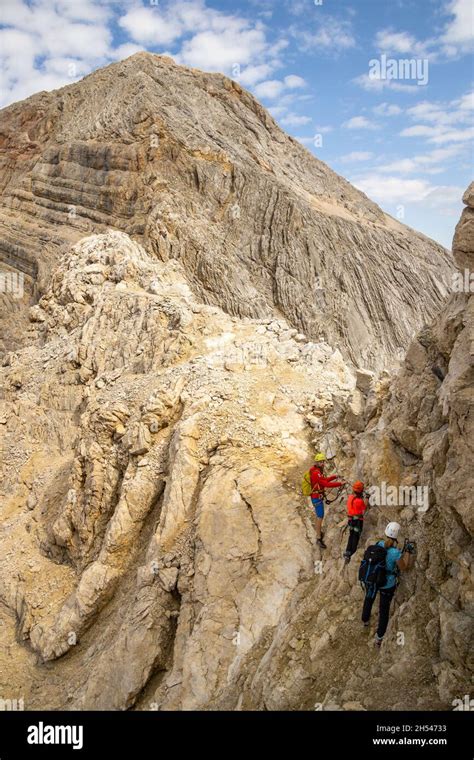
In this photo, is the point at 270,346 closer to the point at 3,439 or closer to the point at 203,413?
the point at 203,413

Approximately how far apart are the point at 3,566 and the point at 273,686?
34.7 ft

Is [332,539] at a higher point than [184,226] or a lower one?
lower

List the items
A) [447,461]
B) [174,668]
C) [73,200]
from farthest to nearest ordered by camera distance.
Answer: [73,200], [174,668], [447,461]

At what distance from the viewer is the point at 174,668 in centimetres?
1019

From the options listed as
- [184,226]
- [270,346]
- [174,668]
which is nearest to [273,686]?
[174,668]

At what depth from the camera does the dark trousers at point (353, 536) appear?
9195 mm

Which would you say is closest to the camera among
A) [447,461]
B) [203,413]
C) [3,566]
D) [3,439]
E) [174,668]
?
[447,461]

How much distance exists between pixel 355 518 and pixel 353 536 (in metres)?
0.29

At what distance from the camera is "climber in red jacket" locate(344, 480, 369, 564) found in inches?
360

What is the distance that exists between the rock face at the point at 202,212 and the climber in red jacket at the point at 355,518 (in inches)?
991

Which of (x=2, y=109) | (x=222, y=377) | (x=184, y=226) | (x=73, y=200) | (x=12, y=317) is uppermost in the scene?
(x=2, y=109)

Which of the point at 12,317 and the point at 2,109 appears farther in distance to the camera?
the point at 2,109
